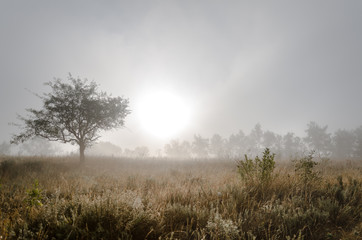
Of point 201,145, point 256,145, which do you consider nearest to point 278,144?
point 256,145

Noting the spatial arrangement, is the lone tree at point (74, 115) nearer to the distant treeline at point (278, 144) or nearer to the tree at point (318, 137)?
the distant treeline at point (278, 144)

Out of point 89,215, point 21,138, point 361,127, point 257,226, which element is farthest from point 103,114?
point 361,127

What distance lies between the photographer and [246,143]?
65062 mm

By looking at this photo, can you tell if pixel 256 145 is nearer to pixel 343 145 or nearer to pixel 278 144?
pixel 278 144

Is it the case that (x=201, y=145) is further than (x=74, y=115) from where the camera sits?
Yes

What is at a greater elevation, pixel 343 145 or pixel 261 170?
pixel 261 170

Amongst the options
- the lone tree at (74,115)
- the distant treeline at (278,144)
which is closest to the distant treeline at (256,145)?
the distant treeline at (278,144)

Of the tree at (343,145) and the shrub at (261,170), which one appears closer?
the shrub at (261,170)

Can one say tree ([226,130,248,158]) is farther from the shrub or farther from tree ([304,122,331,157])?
the shrub

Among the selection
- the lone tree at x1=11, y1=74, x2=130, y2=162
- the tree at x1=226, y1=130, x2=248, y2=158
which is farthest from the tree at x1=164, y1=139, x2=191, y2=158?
the lone tree at x1=11, y1=74, x2=130, y2=162

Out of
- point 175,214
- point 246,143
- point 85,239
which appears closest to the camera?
point 85,239

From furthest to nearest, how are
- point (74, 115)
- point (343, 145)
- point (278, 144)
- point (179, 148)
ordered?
point (179, 148)
point (278, 144)
point (343, 145)
point (74, 115)

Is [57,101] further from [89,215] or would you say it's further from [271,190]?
[271,190]

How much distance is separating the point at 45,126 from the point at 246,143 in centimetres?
6394
